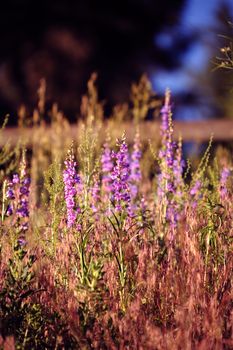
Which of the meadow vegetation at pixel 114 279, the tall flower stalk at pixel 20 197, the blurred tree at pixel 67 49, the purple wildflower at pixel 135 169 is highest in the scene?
the blurred tree at pixel 67 49

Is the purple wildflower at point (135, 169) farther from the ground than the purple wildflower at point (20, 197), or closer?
farther from the ground

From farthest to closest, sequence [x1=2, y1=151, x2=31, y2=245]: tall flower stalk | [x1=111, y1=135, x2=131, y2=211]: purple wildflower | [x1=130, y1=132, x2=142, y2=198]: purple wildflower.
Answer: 1. [x1=130, y1=132, x2=142, y2=198]: purple wildflower
2. [x1=2, y1=151, x2=31, y2=245]: tall flower stalk
3. [x1=111, y1=135, x2=131, y2=211]: purple wildflower

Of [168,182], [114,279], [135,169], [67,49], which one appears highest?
[67,49]

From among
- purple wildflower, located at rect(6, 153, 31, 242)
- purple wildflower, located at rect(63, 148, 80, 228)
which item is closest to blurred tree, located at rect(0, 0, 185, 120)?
purple wildflower, located at rect(6, 153, 31, 242)

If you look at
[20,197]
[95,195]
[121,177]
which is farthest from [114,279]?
[95,195]

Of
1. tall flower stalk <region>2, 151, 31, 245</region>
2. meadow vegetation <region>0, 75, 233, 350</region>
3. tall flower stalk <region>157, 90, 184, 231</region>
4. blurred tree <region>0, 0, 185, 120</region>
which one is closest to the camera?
meadow vegetation <region>0, 75, 233, 350</region>

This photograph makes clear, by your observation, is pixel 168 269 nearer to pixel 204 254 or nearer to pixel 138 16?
pixel 204 254

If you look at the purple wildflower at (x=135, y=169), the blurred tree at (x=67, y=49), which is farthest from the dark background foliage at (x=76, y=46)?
the purple wildflower at (x=135, y=169)

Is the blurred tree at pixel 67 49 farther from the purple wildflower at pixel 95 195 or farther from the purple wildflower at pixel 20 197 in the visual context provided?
the purple wildflower at pixel 20 197

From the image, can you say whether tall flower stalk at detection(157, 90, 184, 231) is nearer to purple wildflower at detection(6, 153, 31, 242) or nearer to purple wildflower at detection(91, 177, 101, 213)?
purple wildflower at detection(91, 177, 101, 213)

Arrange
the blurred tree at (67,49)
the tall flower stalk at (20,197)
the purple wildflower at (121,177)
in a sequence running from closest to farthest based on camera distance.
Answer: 1. the purple wildflower at (121,177)
2. the tall flower stalk at (20,197)
3. the blurred tree at (67,49)

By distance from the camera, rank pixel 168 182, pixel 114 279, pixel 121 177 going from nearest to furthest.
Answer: pixel 114 279 → pixel 121 177 → pixel 168 182

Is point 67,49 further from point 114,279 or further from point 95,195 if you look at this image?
point 114,279

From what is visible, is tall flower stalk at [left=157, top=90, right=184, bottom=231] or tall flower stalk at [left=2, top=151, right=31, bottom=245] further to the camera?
tall flower stalk at [left=157, top=90, right=184, bottom=231]
